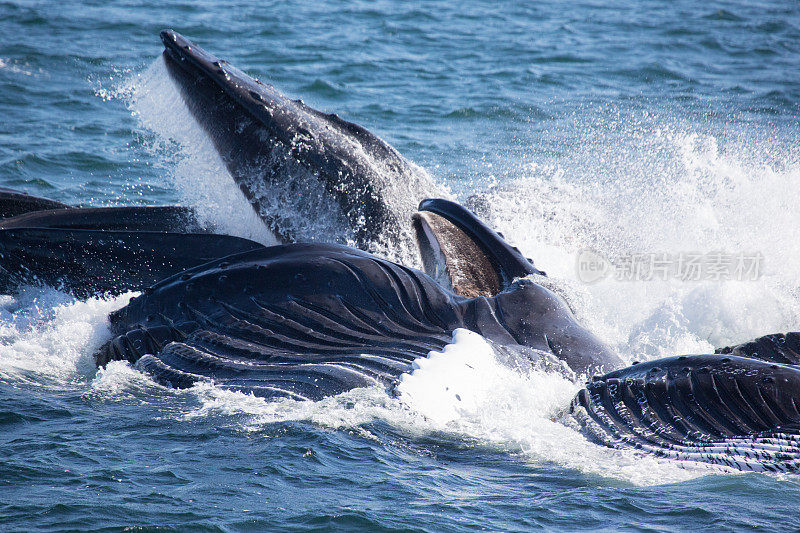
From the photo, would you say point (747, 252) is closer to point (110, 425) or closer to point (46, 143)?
point (110, 425)

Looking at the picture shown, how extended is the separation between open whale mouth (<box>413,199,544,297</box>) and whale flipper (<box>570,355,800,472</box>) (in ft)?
6.48

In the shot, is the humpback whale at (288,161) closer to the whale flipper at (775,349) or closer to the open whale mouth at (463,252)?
the open whale mouth at (463,252)

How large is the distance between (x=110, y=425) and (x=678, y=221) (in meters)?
9.84

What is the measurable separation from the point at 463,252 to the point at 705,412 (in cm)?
301

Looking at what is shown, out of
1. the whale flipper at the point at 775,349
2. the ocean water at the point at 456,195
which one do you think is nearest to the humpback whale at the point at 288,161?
the ocean water at the point at 456,195

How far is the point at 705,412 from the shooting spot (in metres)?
6.27

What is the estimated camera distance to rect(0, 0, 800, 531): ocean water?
5.63m

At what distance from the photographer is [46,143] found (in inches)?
639

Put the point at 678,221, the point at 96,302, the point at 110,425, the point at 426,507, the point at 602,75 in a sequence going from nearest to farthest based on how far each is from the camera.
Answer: the point at 426,507
the point at 110,425
the point at 96,302
the point at 678,221
the point at 602,75

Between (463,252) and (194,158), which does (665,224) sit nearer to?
(463,252)

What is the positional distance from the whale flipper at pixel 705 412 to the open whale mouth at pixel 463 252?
1976mm

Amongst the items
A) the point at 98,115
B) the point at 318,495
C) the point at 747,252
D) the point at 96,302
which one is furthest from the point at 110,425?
the point at 98,115

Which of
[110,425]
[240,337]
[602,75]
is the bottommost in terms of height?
[110,425]

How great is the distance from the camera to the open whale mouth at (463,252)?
8.34 m
